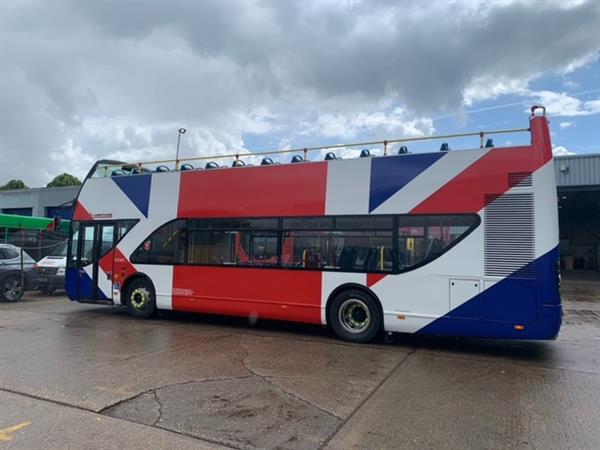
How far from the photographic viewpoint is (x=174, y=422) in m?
4.46

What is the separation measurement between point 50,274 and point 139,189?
709cm

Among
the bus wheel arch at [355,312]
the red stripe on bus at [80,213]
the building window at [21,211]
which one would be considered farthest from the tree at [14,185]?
the bus wheel arch at [355,312]

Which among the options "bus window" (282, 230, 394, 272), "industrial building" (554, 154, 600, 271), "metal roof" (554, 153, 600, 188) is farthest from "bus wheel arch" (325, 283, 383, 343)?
"industrial building" (554, 154, 600, 271)

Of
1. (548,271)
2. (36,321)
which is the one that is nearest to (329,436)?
(548,271)

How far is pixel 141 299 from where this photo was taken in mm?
10594

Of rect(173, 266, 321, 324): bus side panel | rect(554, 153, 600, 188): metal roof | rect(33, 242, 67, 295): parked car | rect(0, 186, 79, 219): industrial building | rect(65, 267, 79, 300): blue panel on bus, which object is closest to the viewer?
rect(173, 266, 321, 324): bus side panel

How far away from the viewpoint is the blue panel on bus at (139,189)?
10562mm

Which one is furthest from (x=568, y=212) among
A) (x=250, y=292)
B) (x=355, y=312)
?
(x=250, y=292)

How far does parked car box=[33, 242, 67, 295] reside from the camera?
1536cm

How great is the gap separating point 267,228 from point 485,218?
3884mm

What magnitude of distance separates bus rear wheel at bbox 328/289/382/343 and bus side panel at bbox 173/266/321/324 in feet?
1.12

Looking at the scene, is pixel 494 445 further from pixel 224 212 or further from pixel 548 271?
pixel 224 212

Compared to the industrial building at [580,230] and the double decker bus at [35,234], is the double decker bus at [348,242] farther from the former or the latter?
the industrial building at [580,230]

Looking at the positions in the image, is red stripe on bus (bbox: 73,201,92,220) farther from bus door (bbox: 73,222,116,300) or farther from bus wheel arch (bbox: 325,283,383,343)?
bus wheel arch (bbox: 325,283,383,343)
